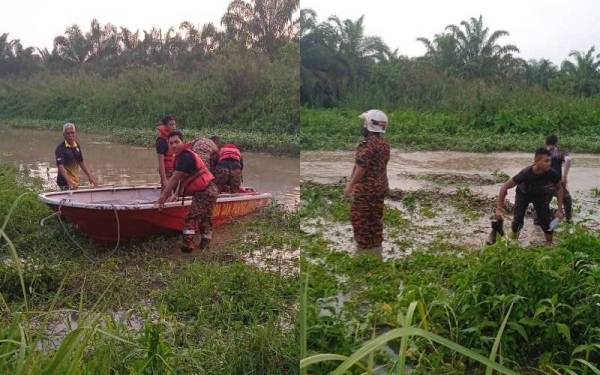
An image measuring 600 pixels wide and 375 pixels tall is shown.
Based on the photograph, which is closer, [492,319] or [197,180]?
[492,319]

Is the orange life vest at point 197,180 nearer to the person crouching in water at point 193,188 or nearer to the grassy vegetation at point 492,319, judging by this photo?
the person crouching in water at point 193,188

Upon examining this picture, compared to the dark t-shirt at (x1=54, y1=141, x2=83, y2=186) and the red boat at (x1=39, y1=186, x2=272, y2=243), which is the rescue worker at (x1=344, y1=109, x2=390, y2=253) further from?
the dark t-shirt at (x1=54, y1=141, x2=83, y2=186)

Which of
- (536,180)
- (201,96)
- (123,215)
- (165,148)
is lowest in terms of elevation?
(123,215)

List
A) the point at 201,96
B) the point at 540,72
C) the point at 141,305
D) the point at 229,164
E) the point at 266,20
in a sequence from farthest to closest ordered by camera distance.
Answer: the point at 540,72 → the point at 201,96 → the point at 229,164 → the point at 266,20 → the point at 141,305

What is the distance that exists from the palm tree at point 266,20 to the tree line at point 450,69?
855 millimetres

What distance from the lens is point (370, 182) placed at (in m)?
4.36

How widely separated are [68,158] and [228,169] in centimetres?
168

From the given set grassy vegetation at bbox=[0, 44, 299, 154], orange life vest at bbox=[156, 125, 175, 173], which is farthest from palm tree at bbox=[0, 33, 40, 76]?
orange life vest at bbox=[156, 125, 175, 173]

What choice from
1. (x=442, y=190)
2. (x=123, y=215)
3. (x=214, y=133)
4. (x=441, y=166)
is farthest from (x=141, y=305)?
(x=214, y=133)

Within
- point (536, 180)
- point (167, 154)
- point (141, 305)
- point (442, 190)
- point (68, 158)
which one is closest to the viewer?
point (141, 305)

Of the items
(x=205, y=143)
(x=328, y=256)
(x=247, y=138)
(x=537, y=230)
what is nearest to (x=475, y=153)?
(x=247, y=138)

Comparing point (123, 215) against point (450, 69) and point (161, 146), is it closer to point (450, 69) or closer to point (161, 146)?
point (161, 146)

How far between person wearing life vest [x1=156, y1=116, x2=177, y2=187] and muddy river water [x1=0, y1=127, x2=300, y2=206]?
7.26 feet

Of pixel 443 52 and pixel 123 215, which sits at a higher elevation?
pixel 443 52
